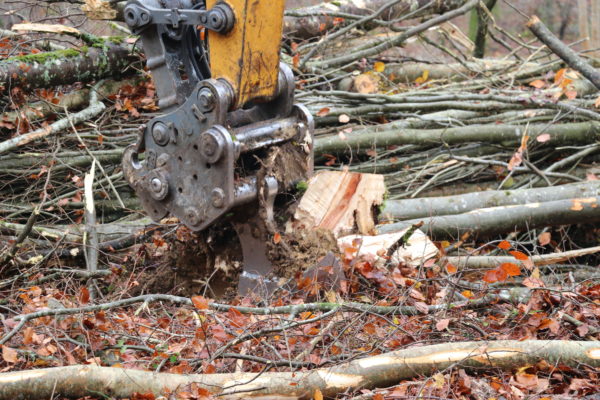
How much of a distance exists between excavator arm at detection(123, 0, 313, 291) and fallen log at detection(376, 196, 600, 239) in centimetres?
141

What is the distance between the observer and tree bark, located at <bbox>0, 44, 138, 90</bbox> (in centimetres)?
611

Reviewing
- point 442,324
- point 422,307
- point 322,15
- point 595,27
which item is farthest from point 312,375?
point 595,27

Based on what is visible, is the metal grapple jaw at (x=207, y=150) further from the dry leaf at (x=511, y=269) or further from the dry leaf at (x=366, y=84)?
the dry leaf at (x=366, y=84)

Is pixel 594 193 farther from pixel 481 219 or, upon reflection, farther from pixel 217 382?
pixel 217 382

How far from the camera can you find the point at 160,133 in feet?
14.9

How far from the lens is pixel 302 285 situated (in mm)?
4426

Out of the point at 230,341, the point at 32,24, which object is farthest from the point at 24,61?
the point at 230,341

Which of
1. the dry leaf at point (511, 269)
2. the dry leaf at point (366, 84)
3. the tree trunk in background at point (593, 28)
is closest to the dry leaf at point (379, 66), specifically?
the dry leaf at point (366, 84)

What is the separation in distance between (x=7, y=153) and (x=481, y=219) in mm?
4052

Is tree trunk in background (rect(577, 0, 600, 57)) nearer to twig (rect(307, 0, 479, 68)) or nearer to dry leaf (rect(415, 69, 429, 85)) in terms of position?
dry leaf (rect(415, 69, 429, 85))

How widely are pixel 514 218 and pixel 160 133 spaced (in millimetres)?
2878

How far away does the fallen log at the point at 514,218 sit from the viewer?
5652 mm

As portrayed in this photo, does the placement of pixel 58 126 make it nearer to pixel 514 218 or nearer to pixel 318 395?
pixel 514 218

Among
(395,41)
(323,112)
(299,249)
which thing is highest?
(395,41)
